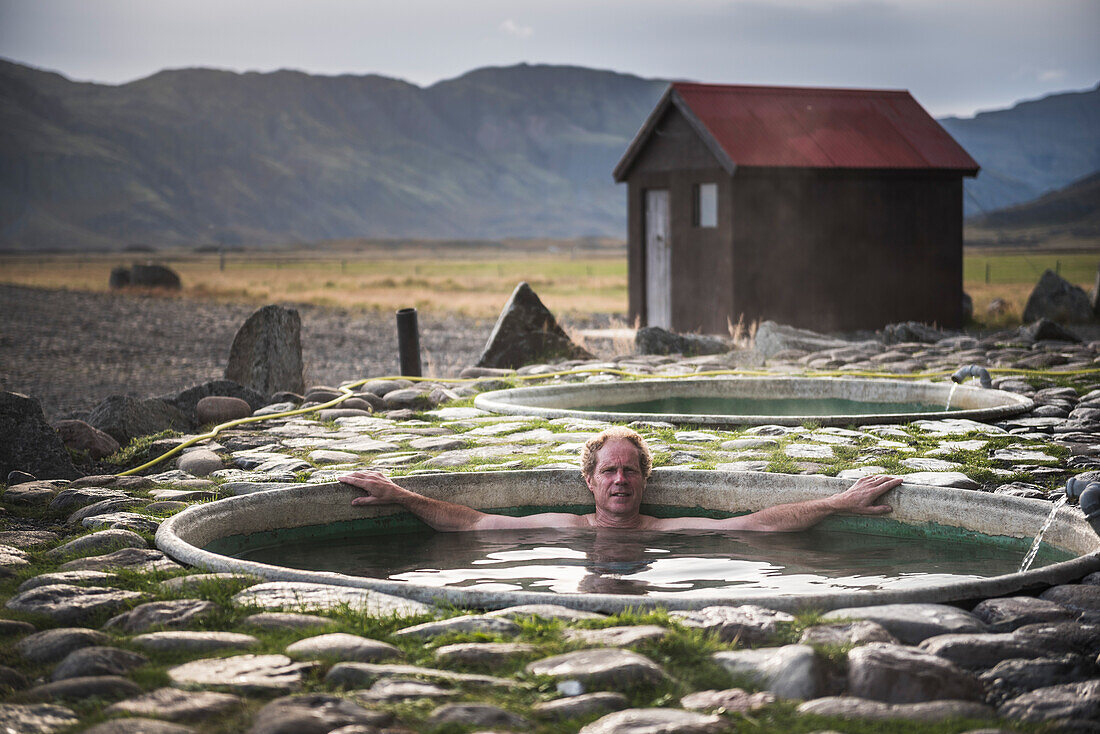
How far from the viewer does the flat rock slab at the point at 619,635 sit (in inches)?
136

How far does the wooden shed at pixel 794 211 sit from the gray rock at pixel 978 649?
15.2 m

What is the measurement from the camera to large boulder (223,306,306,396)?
11.9m

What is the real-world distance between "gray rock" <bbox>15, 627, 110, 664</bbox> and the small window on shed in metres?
16.3

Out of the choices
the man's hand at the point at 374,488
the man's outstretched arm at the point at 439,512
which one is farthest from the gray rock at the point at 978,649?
the man's hand at the point at 374,488

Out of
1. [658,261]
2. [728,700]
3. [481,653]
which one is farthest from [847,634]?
[658,261]

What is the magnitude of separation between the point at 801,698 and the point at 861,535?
2.93 m

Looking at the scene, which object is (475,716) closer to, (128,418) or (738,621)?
(738,621)

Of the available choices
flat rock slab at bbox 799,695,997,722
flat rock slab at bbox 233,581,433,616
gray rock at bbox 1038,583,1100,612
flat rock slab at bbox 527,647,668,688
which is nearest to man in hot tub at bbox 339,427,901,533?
gray rock at bbox 1038,583,1100,612

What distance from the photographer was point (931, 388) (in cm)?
1016

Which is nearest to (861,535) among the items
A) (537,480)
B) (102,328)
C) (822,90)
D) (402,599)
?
(537,480)

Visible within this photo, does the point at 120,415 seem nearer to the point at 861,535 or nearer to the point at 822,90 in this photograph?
the point at 861,535

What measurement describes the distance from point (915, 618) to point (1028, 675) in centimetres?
44

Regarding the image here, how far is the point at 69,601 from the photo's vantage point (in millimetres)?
3938

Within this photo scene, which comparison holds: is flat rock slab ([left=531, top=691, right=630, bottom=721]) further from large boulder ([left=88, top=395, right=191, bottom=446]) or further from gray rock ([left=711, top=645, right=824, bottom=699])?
large boulder ([left=88, top=395, right=191, bottom=446])
